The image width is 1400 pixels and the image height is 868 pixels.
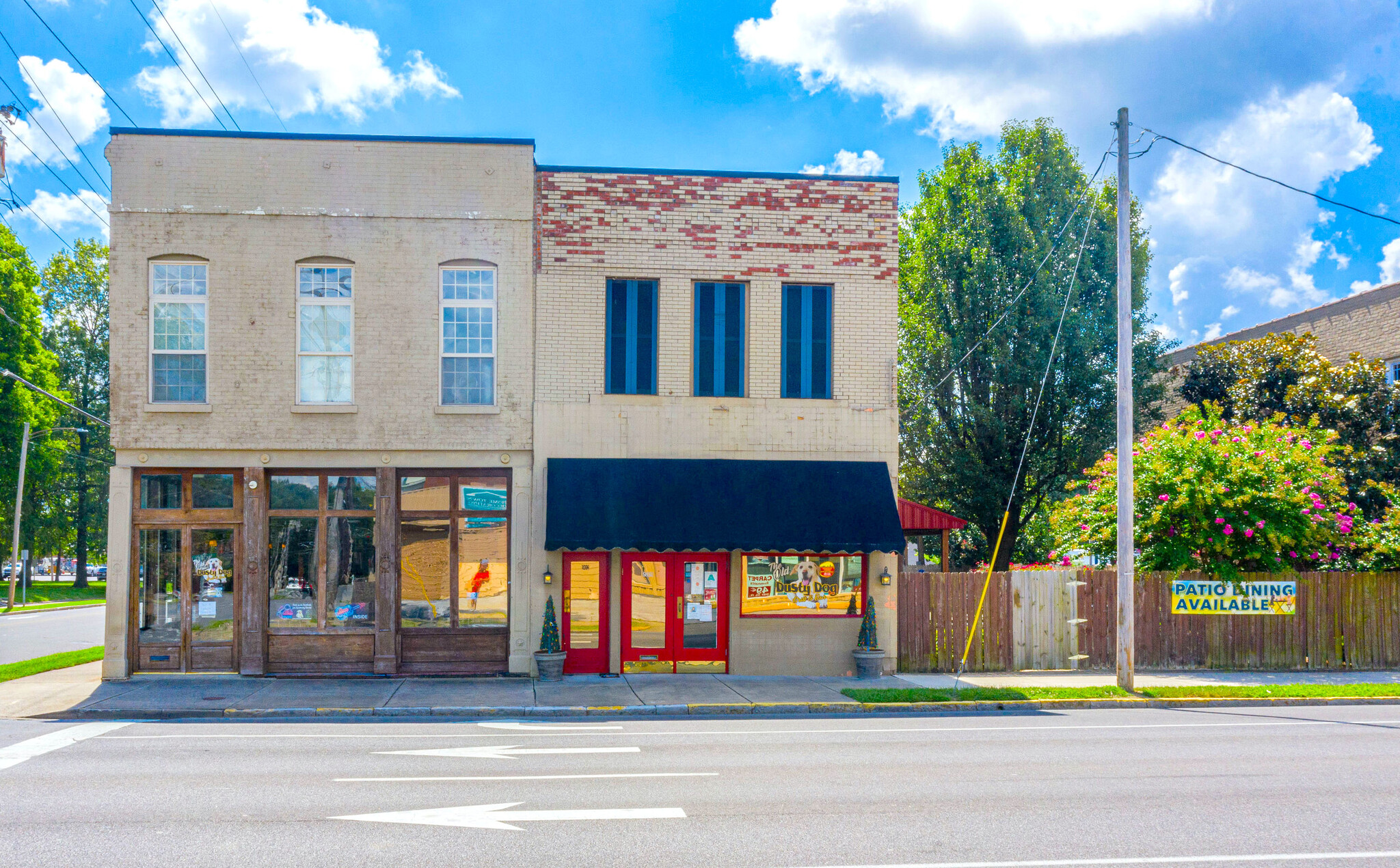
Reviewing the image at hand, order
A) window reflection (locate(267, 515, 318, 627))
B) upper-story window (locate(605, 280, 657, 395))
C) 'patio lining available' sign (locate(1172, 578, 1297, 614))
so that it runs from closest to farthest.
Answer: window reflection (locate(267, 515, 318, 627)) → upper-story window (locate(605, 280, 657, 395)) → 'patio lining available' sign (locate(1172, 578, 1297, 614))

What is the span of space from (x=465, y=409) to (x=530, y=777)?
802 centimetres

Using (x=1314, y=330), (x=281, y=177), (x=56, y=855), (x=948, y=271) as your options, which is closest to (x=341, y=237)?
(x=281, y=177)

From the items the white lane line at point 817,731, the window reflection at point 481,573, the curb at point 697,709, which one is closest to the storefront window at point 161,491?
the curb at point 697,709

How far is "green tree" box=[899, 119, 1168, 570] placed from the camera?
27.3 metres

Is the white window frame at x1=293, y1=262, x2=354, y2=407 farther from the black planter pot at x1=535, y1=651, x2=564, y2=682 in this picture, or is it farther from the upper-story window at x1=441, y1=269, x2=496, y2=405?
the black planter pot at x1=535, y1=651, x2=564, y2=682

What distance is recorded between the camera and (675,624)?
627 inches

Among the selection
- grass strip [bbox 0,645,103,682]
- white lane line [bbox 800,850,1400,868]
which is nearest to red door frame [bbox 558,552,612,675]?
grass strip [bbox 0,645,103,682]

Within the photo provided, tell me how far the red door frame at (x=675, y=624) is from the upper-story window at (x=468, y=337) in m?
3.79

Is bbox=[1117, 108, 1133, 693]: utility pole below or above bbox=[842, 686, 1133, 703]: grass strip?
above

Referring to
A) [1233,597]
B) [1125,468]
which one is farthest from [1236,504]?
[1125,468]

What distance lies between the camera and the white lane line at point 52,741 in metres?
9.66

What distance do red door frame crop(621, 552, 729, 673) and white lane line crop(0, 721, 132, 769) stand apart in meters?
7.19

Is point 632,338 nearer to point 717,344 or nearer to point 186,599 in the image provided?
point 717,344

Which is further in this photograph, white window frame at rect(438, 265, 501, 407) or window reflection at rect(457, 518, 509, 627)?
white window frame at rect(438, 265, 501, 407)
